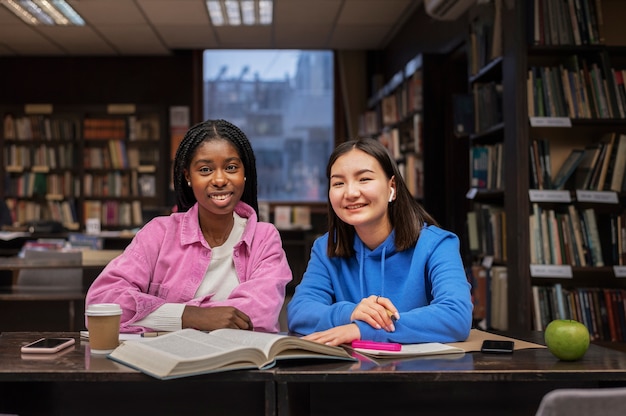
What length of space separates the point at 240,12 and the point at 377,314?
19.8 ft

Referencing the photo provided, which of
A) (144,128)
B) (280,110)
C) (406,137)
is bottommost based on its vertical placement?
(406,137)

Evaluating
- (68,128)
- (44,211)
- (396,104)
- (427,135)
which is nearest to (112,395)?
(427,135)

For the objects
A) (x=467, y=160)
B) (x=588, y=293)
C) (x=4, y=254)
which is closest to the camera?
(x=588, y=293)

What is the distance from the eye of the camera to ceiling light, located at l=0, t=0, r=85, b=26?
678 cm

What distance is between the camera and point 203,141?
2.00 meters

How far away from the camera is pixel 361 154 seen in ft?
6.13

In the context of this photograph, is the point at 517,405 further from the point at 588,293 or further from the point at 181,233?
the point at 588,293

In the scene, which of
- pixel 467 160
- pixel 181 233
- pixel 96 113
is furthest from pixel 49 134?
pixel 181 233

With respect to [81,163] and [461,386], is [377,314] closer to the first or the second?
[461,386]

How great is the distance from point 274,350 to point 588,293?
9.40 feet

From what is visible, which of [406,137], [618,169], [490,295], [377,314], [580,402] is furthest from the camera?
[406,137]

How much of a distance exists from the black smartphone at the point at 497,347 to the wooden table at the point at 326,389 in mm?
25

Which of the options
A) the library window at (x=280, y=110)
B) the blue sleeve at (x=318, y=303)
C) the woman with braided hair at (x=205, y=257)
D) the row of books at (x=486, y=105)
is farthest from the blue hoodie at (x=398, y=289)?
the library window at (x=280, y=110)

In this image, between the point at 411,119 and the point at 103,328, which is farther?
the point at 411,119
